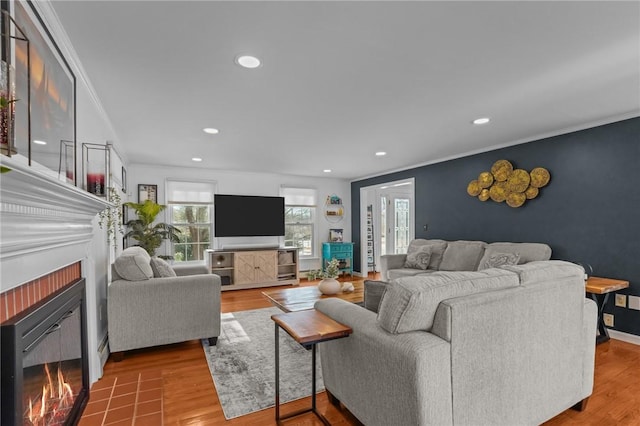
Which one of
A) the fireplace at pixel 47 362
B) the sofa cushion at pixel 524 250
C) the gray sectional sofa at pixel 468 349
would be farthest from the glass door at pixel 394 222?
the fireplace at pixel 47 362

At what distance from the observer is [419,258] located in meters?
4.80

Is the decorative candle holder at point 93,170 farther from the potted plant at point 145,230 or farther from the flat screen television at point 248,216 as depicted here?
the flat screen television at point 248,216

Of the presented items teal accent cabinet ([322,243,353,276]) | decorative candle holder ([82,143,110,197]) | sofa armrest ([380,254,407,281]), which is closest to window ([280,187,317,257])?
teal accent cabinet ([322,243,353,276])

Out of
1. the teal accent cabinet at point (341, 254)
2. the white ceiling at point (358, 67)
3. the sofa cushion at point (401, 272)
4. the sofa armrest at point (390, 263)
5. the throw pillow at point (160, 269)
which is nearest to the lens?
the white ceiling at point (358, 67)

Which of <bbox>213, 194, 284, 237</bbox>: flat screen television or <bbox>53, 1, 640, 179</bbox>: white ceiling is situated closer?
<bbox>53, 1, 640, 179</bbox>: white ceiling

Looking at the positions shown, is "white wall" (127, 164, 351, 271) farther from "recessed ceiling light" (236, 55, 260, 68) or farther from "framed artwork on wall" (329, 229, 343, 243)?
"recessed ceiling light" (236, 55, 260, 68)

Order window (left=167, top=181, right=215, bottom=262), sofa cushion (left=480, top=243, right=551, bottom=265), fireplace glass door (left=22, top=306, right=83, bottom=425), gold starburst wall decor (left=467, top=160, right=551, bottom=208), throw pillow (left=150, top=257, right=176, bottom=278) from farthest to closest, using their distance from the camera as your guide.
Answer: window (left=167, top=181, right=215, bottom=262) → gold starburst wall decor (left=467, top=160, right=551, bottom=208) → sofa cushion (left=480, top=243, right=551, bottom=265) → throw pillow (left=150, top=257, right=176, bottom=278) → fireplace glass door (left=22, top=306, right=83, bottom=425)

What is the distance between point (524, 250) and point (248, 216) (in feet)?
15.1

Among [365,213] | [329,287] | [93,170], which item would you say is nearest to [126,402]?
[93,170]

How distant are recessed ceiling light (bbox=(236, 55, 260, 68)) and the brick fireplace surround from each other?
5.14 feet

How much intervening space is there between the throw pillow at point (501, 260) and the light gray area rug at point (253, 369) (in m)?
2.40

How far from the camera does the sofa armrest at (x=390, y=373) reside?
135 centimetres

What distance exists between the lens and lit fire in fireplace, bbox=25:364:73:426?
128cm

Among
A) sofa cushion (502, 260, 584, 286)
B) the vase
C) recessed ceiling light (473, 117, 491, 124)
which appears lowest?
the vase
